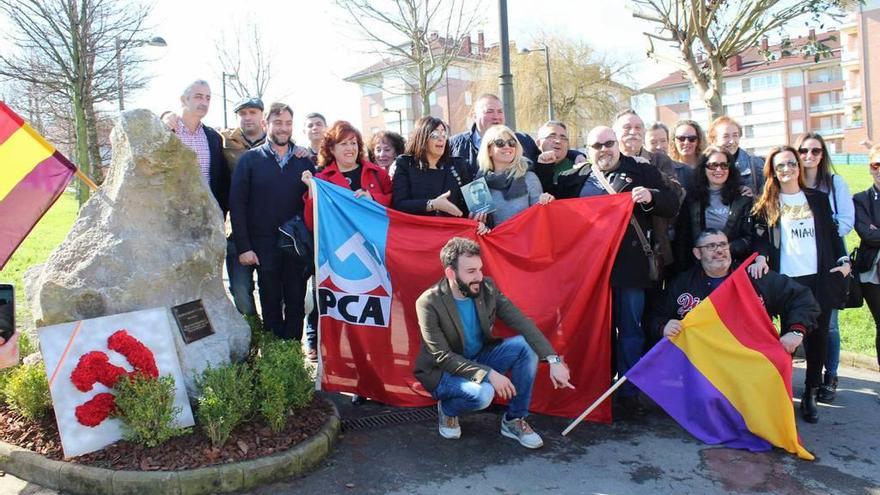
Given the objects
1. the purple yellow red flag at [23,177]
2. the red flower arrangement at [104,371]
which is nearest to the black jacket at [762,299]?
the red flower arrangement at [104,371]

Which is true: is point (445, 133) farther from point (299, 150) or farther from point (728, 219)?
point (728, 219)

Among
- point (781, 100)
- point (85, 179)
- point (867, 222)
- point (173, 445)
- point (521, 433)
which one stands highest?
point (781, 100)

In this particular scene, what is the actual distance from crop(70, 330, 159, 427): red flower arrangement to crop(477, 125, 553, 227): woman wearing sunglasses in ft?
9.10

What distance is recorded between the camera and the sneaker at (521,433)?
4648 mm

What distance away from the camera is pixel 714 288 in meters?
5.07

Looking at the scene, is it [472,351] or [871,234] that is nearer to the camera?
[472,351]

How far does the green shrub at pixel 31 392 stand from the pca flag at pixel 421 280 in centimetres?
195

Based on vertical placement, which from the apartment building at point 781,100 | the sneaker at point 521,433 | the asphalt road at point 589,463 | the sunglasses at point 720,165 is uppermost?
the apartment building at point 781,100

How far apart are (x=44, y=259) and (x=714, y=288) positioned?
489 inches

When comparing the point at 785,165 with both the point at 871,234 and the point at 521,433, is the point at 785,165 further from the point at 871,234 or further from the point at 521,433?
the point at 521,433

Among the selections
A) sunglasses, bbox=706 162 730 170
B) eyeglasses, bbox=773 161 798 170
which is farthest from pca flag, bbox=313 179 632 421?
eyeglasses, bbox=773 161 798 170

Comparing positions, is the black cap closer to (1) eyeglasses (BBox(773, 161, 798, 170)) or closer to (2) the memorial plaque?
(2) the memorial plaque

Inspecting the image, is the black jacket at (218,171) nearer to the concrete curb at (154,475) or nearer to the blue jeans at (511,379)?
the concrete curb at (154,475)

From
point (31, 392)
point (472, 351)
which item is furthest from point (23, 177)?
point (472, 351)
